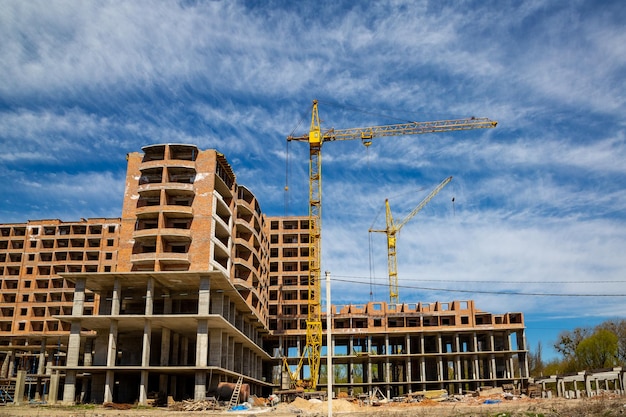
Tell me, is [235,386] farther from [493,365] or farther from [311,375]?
[493,365]

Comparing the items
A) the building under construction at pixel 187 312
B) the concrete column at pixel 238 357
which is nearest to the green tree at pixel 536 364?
the building under construction at pixel 187 312

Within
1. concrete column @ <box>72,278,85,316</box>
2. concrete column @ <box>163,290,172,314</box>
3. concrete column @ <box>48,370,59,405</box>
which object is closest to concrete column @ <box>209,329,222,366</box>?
concrete column @ <box>163,290,172,314</box>

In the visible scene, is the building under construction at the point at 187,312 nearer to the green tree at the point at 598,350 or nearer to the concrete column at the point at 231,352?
the concrete column at the point at 231,352

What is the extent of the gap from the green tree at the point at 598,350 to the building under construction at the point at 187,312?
908 cm

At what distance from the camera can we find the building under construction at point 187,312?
57188mm

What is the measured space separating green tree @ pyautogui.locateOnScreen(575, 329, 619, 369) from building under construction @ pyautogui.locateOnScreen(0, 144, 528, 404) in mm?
9083

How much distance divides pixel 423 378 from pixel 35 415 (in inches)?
2428

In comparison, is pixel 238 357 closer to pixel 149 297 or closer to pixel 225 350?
pixel 225 350

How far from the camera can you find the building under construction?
57188 millimetres

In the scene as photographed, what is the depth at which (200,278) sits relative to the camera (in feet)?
186

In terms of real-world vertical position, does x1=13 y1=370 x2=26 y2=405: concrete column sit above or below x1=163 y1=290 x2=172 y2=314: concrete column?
below

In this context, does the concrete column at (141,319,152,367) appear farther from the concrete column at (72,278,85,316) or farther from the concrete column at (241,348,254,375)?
the concrete column at (241,348,254,375)

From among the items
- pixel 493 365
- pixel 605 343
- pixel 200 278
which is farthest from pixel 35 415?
pixel 605 343

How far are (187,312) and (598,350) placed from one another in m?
61.6
